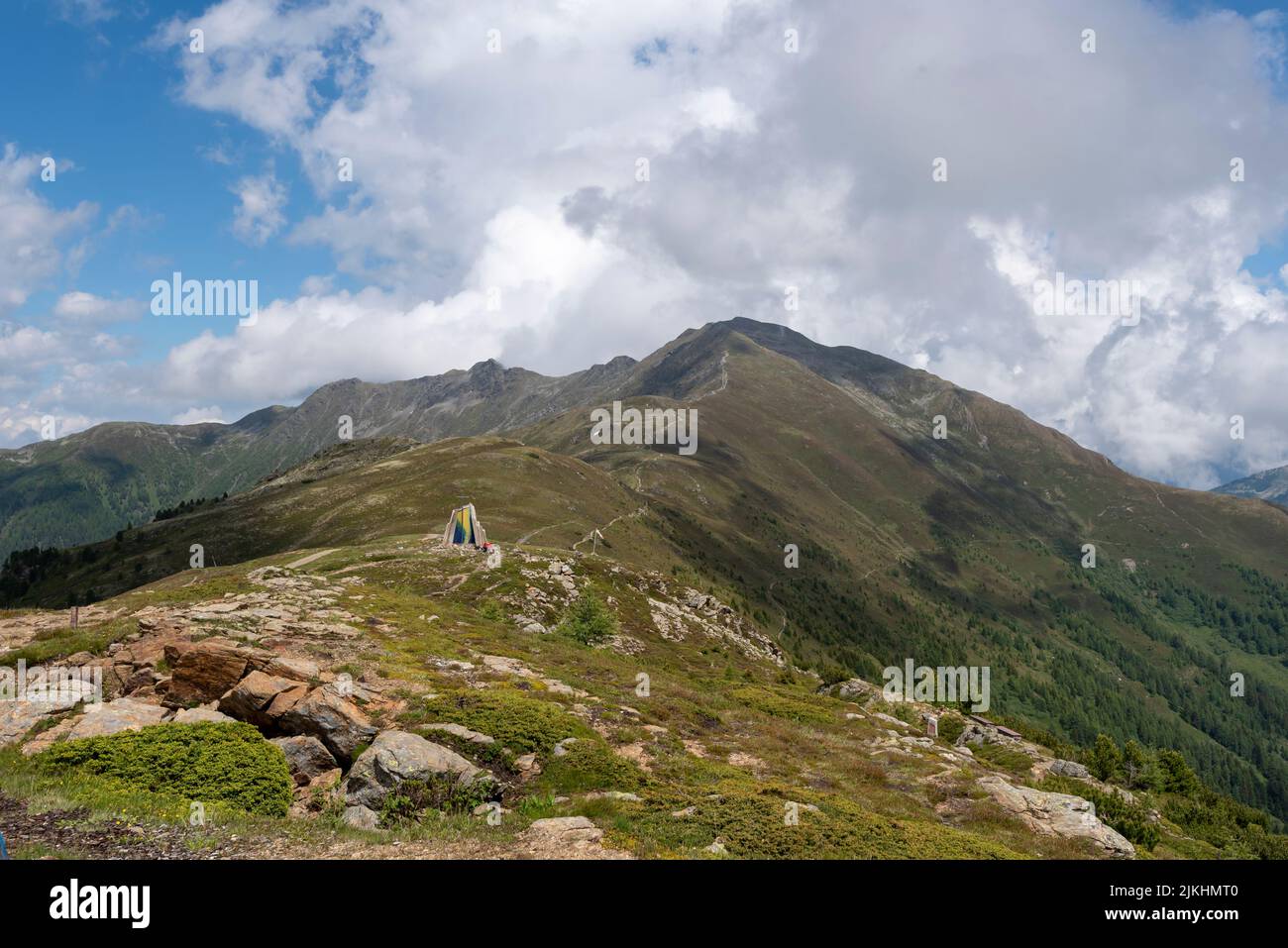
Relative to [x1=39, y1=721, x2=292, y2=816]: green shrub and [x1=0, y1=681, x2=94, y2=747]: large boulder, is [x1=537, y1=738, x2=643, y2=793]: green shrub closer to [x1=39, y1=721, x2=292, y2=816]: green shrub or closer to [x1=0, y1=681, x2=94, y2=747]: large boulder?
[x1=39, y1=721, x2=292, y2=816]: green shrub

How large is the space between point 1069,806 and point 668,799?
16.4 meters

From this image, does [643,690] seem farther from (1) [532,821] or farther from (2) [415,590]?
(2) [415,590]

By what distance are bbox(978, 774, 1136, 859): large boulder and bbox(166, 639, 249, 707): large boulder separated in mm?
28818

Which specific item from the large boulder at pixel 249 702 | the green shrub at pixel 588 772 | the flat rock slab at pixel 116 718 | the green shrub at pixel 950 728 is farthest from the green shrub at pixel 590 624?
Result: the flat rock slab at pixel 116 718

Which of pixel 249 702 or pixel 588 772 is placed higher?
pixel 249 702

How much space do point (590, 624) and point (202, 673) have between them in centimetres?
3455

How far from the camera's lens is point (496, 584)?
63.5 m

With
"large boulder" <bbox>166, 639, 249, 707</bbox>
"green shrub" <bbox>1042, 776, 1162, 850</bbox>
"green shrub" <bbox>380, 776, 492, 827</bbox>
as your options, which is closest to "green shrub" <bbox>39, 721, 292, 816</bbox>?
"green shrub" <bbox>380, 776, 492, 827</bbox>

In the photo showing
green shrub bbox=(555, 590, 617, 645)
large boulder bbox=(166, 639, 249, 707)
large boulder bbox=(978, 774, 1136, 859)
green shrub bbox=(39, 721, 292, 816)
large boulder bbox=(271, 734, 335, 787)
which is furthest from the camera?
green shrub bbox=(555, 590, 617, 645)

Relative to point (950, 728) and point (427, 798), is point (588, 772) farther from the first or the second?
point (950, 728)

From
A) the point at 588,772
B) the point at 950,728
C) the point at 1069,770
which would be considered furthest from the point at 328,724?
the point at 950,728

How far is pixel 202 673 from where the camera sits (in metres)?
22.8

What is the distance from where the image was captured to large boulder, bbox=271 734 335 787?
1945 cm
